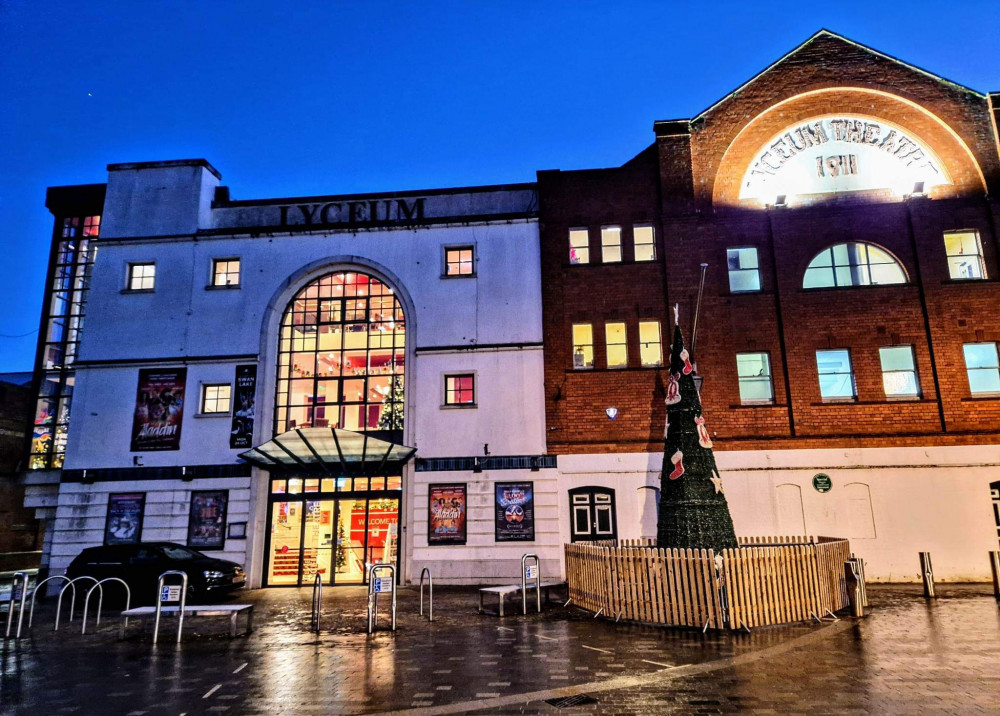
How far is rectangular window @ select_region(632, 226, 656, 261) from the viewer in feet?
68.2

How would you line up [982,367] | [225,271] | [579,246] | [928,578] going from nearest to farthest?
[928,578] → [982,367] → [579,246] → [225,271]

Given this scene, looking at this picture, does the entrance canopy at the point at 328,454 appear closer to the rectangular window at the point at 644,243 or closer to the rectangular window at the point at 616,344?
the rectangular window at the point at 616,344

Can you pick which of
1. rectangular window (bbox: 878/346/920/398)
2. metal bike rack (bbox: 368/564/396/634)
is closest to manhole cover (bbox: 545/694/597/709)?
metal bike rack (bbox: 368/564/396/634)

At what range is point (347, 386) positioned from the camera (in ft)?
68.9

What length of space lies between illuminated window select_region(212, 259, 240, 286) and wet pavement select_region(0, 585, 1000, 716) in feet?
39.9

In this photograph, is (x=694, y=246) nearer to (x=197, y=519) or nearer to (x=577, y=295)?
(x=577, y=295)

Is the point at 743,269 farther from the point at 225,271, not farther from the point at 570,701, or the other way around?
the point at 225,271

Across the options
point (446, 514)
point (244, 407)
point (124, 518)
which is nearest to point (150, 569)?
point (124, 518)

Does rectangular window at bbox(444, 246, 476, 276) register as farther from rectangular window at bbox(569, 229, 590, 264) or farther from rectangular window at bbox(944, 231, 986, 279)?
rectangular window at bbox(944, 231, 986, 279)

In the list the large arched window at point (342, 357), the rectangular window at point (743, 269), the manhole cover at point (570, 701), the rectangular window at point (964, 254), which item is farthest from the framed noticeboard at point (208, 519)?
the rectangular window at point (964, 254)

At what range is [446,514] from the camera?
19.4 m

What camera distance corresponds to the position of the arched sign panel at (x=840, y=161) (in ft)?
66.4

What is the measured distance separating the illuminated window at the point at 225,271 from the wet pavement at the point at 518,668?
39.9 feet

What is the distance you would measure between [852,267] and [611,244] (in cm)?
762
